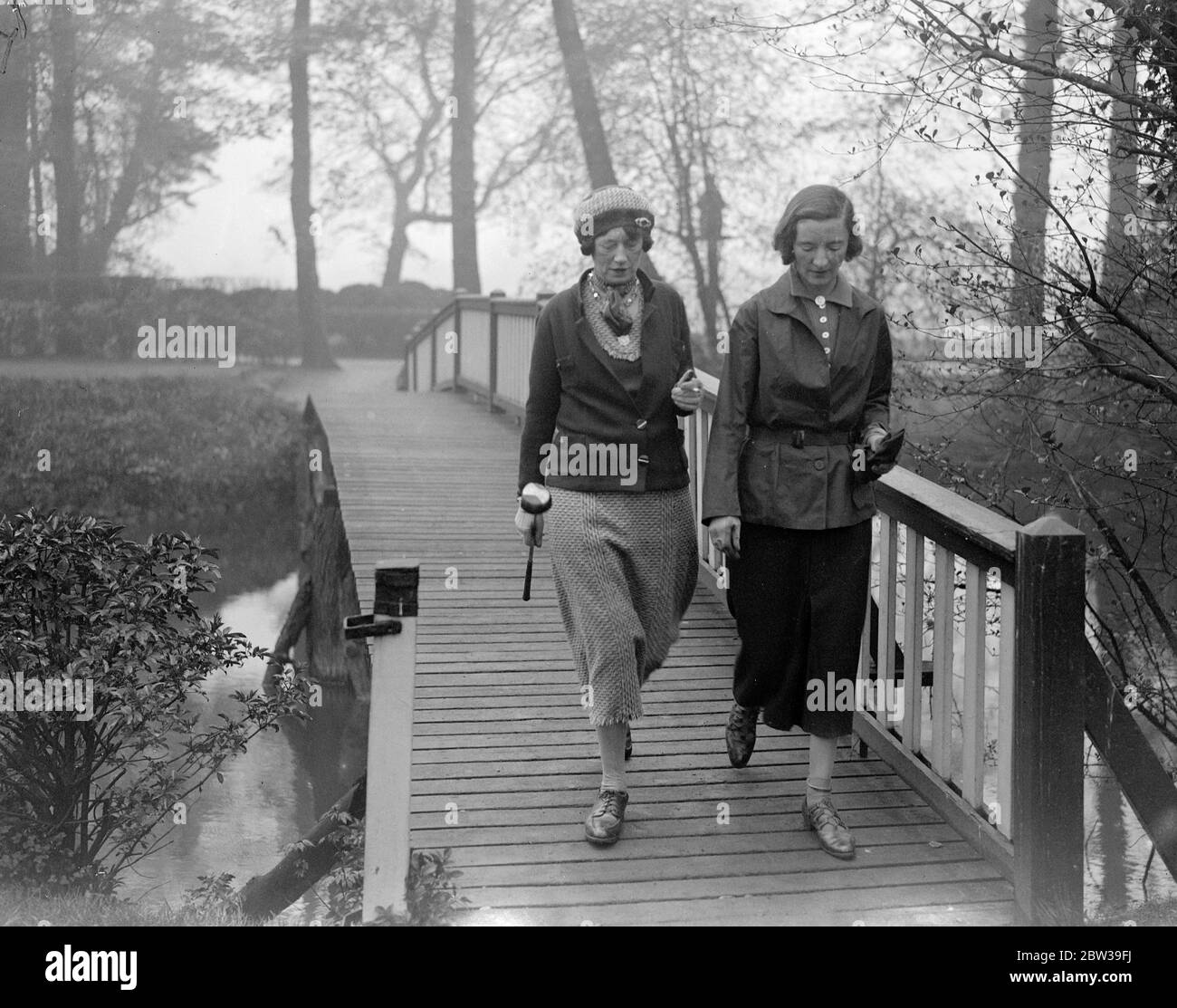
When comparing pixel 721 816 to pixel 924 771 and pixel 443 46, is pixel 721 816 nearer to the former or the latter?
pixel 924 771

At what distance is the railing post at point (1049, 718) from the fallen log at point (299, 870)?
3.63m

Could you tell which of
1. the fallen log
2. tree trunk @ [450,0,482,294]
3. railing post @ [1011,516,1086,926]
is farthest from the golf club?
tree trunk @ [450,0,482,294]

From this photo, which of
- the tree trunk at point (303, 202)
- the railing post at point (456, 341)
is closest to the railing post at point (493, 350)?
the railing post at point (456, 341)

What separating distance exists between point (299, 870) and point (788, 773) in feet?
9.36

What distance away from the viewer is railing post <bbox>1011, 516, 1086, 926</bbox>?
3.89 meters

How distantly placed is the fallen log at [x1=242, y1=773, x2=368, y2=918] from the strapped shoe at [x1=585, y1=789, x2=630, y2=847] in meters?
2.57

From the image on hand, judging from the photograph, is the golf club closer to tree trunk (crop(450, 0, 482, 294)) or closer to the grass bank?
the grass bank

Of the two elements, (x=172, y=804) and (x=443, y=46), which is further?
(x=443, y=46)

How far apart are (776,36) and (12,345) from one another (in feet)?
42.4

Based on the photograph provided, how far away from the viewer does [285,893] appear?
6.68 m
